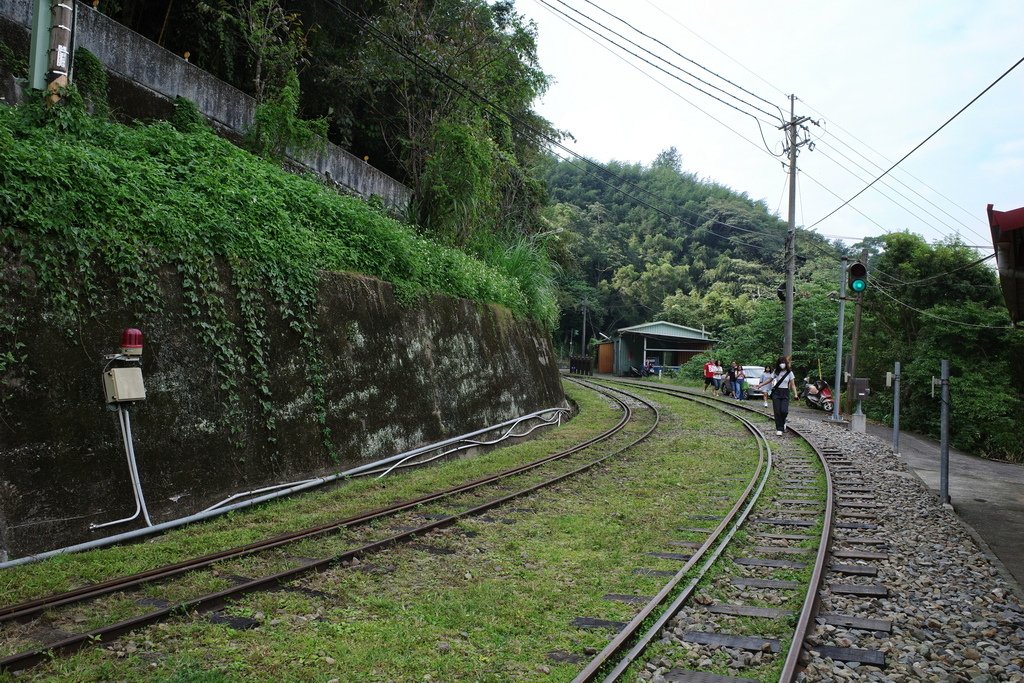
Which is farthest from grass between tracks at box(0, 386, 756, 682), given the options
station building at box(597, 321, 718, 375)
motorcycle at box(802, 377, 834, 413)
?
station building at box(597, 321, 718, 375)

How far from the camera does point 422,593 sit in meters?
5.25

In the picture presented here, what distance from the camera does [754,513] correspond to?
8234mm

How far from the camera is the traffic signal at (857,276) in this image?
17.7 m

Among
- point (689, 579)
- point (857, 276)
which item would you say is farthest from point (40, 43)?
point (857, 276)

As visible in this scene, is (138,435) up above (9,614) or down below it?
above

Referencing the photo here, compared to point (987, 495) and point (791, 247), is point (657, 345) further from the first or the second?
point (987, 495)

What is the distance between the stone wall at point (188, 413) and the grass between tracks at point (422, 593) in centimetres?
48

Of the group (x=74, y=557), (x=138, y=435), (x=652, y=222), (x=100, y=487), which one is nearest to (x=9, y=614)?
(x=74, y=557)

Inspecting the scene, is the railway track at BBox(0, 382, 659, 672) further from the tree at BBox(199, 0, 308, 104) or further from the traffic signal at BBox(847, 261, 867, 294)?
the traffic signal at BBox(847, 261, 867, 294)

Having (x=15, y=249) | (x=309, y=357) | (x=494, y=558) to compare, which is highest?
(x=15, y=249)

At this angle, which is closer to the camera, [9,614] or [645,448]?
[9,614]

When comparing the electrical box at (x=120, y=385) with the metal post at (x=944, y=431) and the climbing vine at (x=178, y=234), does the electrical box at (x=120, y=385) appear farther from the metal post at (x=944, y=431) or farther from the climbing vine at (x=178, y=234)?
the metal post at (x=944, y=431)

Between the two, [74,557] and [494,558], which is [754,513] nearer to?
[494,558]

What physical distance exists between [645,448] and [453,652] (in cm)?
919
